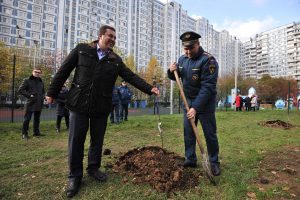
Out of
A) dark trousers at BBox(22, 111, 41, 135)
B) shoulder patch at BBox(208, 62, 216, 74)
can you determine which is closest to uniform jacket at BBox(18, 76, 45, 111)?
dark trousers at BBox(22, 111, 41, 135)

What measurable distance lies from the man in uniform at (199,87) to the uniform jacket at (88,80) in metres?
1.20

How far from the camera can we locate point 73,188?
313 centimetres

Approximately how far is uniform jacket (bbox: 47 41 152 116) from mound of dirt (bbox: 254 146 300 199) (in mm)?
2568

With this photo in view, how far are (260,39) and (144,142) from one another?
14150 centimetres

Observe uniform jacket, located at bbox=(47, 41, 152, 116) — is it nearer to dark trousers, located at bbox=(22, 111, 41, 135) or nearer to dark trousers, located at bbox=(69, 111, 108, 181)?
dark trousers, located at bbox=(69, 111, 108, 181)

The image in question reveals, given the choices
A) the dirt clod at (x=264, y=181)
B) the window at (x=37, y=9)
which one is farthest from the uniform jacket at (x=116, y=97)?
the window at (x=37, y=9)

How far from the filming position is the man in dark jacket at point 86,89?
3268mm

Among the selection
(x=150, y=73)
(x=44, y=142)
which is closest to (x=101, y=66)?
(x=44, y=142)

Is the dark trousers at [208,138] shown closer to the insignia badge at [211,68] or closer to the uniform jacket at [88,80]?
the insignia badge at [211,68]

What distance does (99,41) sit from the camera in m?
3.42

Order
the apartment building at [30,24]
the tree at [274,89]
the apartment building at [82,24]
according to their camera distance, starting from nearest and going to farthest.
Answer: the tree at [274,89] < the apartment building at [30,24] < the apartment building at [82,24]

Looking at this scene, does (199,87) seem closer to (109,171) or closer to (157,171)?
(157,171)

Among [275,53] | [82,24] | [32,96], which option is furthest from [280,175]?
[275,53]

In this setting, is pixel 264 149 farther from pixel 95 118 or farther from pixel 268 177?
pixel 95 118
